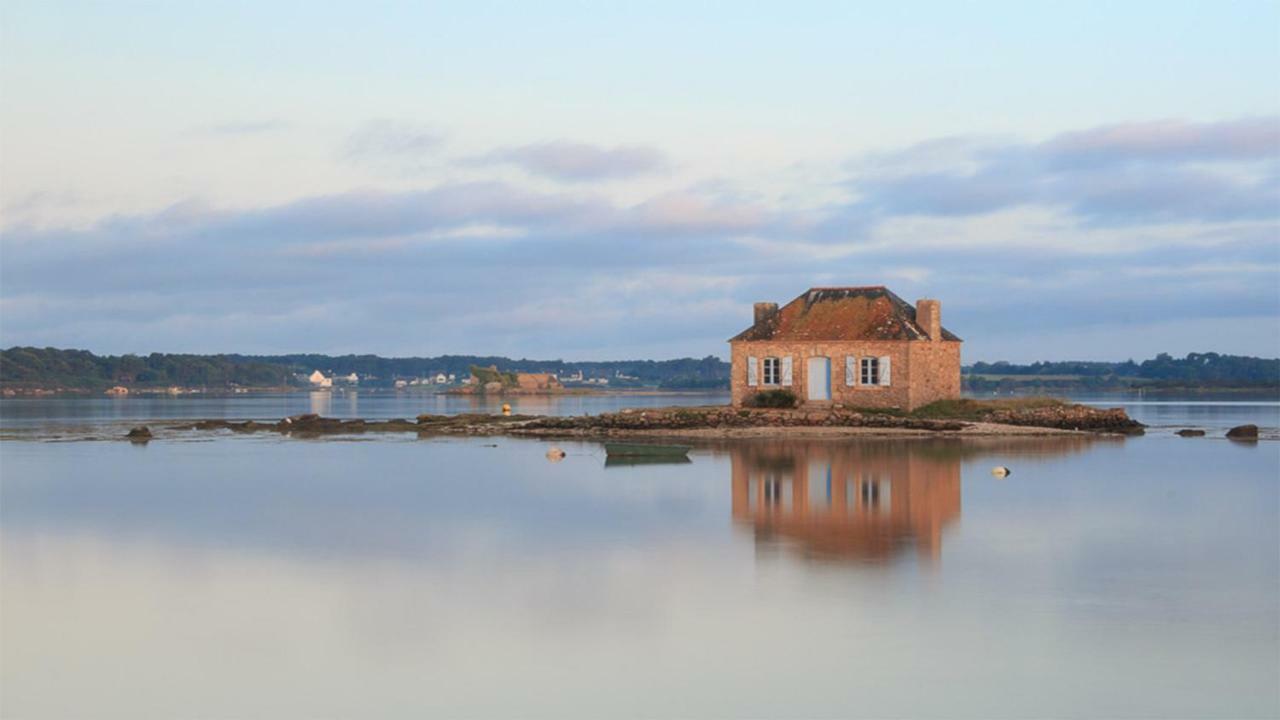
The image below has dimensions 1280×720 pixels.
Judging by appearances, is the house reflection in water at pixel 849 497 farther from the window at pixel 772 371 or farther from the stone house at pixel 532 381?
the stone house at pixel 532 381

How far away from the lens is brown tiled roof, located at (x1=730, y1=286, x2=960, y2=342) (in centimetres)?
4431

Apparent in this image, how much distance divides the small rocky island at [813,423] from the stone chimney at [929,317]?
2.39 metres

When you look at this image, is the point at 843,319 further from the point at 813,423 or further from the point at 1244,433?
the point at 1244,433

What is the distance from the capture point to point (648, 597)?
1429cm

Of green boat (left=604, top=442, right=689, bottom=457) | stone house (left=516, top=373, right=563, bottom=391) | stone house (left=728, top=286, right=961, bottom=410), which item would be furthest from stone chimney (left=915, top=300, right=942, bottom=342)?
stone house (left=516, top=373, right=563, bottom=391)

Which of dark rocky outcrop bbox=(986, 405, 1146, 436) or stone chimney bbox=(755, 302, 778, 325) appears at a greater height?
stone chimney bbox=(755, 302, 778, 325)

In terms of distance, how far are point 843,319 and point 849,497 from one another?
21052 mm

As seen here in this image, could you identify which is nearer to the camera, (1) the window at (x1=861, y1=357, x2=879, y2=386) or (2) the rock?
(1) the window at (x1=861, y1=357, x2=879, y2=386)

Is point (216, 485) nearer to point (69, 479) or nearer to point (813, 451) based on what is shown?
point (69, 479)

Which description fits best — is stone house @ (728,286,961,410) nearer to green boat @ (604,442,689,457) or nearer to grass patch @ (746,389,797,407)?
grass patch @ (746,389,797,407)

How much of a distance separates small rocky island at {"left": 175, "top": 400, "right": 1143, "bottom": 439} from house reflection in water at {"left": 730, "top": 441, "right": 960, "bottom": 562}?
463 cm

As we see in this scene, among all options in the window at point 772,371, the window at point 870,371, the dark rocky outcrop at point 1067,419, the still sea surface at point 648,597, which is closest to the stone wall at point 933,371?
the window at point 870,371

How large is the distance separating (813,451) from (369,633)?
24.9 metres

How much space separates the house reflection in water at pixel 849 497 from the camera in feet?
60.6
